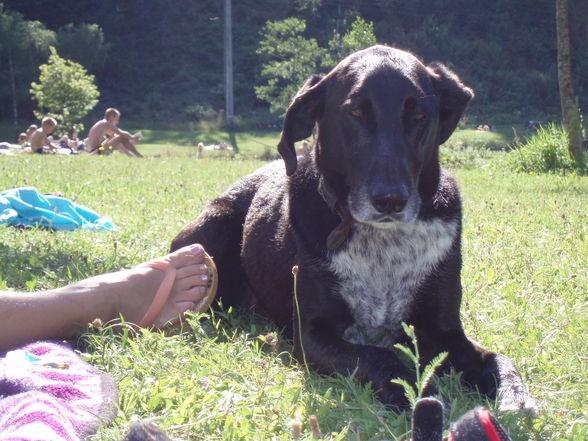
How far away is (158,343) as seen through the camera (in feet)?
9.70

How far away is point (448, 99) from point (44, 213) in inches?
156

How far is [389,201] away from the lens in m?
2.70

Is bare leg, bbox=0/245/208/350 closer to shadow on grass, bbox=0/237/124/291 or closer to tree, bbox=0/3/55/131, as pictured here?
shadow on grass, bbox=0/237/124/291

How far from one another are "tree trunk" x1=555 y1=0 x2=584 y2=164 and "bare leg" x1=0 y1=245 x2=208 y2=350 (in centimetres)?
1015

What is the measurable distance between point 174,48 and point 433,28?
20.4 metres

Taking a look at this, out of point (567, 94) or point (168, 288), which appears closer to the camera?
point (168, 288)

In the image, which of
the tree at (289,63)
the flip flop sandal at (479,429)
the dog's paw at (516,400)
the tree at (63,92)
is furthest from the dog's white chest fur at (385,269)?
the tree at (63,92)


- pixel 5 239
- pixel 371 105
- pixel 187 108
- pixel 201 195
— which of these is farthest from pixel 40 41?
pixel 371 105

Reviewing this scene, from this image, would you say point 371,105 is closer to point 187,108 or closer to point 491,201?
point 491,201

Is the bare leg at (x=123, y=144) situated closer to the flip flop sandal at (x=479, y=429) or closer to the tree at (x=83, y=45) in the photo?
the flip flop sandal at (x=479, y=429)

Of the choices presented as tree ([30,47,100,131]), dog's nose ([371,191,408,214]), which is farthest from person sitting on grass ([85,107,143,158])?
dog's nose ([371,191,408,214])

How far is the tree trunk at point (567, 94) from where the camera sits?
1207 cm

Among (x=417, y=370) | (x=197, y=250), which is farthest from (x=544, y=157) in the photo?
(x=417, y=370)

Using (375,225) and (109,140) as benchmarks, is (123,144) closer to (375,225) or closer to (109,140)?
(109,140)
